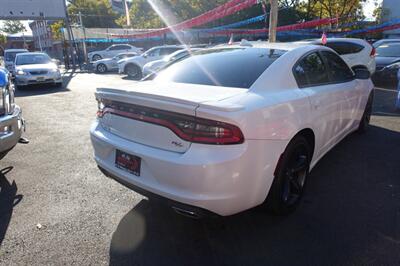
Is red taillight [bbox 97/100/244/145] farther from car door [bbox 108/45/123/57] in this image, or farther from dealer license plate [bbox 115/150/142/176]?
car door [bbox 108/45/123/57]

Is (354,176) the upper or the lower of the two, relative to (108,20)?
lower

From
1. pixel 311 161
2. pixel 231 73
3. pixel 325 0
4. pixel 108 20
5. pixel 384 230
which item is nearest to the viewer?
pixel 384 230

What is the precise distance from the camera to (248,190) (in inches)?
96.3

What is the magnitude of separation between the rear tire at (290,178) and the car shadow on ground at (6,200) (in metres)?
2.42

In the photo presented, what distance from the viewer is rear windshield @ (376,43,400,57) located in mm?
11986

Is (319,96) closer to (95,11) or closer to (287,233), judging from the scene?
(287,233)

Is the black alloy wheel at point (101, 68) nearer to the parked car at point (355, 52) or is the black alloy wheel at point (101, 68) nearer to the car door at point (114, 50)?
the car door at point (114, 50)

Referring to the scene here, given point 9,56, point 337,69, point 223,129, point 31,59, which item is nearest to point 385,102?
point 337,69

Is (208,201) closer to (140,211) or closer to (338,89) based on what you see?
(140,211)

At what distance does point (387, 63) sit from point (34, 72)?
1314 cm

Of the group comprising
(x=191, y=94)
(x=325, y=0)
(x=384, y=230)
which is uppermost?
(x=325, y=0)

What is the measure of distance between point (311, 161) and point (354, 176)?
873mm

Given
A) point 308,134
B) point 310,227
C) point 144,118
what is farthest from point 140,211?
point 308,134

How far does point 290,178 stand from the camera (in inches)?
119
